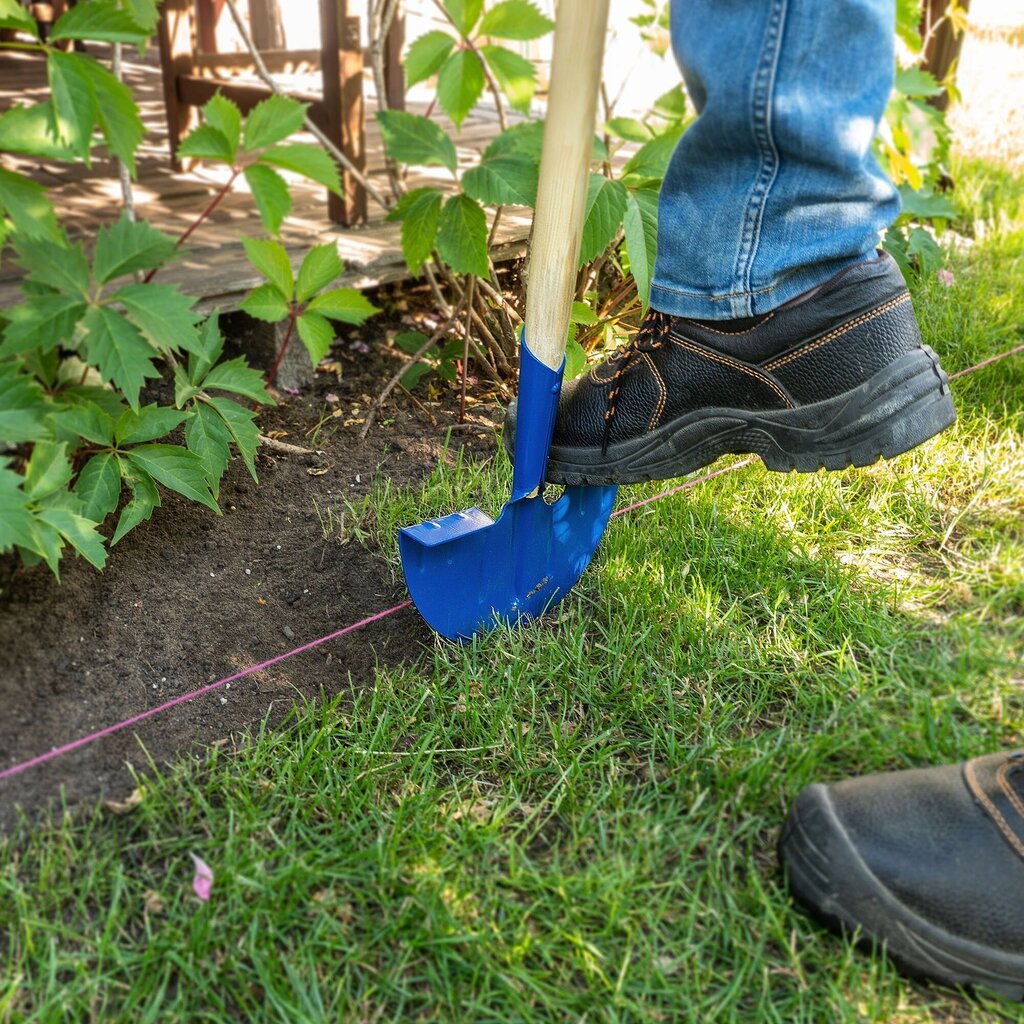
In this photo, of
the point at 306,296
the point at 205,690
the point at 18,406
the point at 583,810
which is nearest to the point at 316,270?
the point at 306,296

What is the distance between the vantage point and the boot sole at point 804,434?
136 cm

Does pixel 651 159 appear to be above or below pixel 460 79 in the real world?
below

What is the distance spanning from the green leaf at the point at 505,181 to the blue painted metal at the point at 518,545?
0.36 m

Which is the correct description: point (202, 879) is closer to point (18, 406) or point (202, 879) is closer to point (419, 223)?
point (18, 406)

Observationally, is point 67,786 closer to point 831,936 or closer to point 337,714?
point 337,714

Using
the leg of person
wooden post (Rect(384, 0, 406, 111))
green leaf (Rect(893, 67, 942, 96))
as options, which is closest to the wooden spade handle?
the leg of person

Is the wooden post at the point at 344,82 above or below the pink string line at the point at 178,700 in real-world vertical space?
above

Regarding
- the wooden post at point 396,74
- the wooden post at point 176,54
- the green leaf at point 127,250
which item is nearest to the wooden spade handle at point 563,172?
the green leaf at point 127,250

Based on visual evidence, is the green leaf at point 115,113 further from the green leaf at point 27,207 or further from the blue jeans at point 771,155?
the blue jeans at point 771,155

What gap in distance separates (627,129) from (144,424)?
1.04 meters

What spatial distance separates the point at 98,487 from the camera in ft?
4.72

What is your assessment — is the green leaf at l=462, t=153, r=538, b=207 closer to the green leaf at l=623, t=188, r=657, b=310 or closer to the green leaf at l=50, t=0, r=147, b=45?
the green leaf at l=623, t=188, r=657, b=310

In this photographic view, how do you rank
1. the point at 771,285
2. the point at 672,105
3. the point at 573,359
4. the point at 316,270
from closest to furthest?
the point at 771,285, the point at 316,270, the point at 573,359, the point at 672,105

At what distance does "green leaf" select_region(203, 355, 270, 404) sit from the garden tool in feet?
1.28
